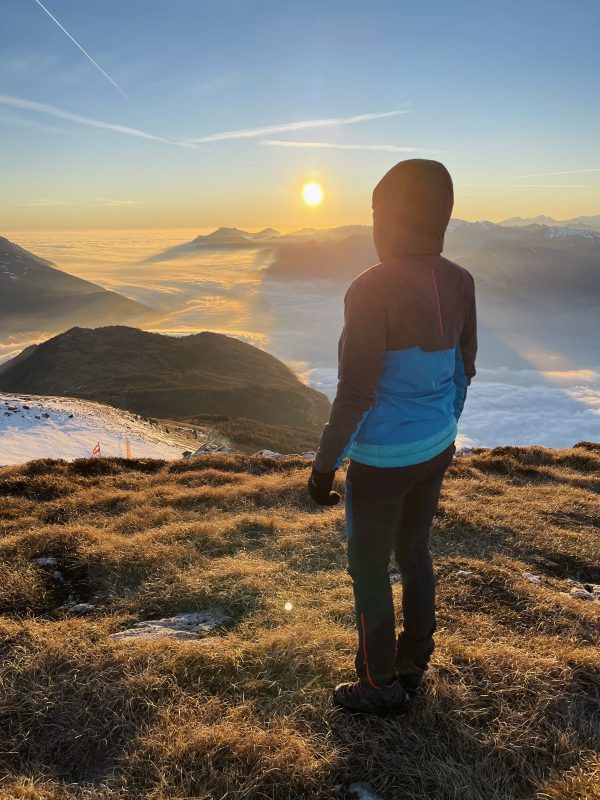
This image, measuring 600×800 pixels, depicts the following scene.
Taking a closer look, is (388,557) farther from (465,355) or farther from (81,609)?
(81,609)

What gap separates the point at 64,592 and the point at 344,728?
313 cm

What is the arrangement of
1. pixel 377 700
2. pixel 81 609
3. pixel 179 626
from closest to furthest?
pixel 377 700 → pixel 179 626 → pixel 81 609

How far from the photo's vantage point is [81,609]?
4547 mm

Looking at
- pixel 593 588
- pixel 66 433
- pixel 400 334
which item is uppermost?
pixel 400 334

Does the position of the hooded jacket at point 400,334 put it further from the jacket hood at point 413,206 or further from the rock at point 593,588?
the rock at point 593,588

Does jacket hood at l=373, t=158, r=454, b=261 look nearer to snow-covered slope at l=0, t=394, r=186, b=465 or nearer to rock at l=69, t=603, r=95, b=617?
rock at l=69, t=603, r=95, b=617

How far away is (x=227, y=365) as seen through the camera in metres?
144

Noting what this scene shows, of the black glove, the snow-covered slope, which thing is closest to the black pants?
the black glove

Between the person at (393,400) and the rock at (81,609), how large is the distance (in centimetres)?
249

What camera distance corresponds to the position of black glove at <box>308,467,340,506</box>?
2875 mm

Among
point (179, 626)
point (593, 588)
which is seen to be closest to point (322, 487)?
point (179, 626)

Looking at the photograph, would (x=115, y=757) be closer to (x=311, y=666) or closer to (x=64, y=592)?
(x=311, y=666)

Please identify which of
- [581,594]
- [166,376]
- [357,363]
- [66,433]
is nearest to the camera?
[357,363]

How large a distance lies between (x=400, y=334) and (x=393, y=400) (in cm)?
36
